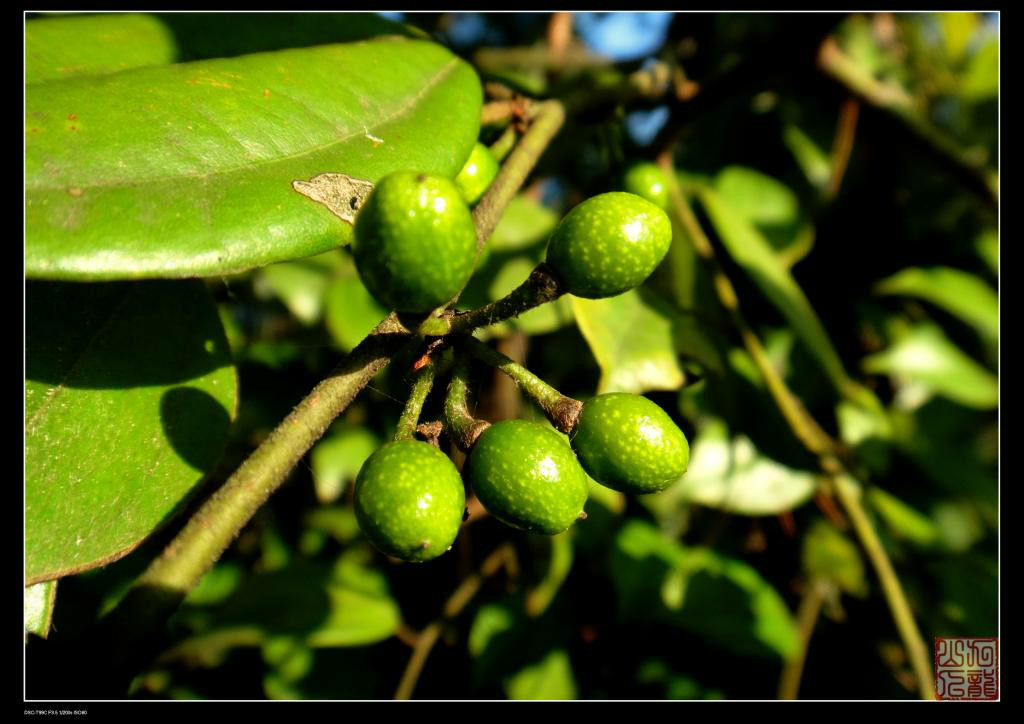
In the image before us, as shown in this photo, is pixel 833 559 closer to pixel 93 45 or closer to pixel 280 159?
pixel 280 159

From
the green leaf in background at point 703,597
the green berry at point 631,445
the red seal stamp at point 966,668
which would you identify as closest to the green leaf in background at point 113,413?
the green berry at point 631,445

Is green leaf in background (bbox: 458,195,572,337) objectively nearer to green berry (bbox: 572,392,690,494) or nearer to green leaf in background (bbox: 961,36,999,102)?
green berry (bbox: 572,392,690,494)

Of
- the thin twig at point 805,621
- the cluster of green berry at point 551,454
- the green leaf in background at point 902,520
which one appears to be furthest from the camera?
the green leaf in background at point 902,520

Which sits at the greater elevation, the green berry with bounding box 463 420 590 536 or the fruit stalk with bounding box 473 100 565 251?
the fruit stalk with bounding box 473 100 565 251

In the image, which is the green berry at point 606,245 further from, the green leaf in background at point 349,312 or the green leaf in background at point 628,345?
the green leaf in background at point 349,312

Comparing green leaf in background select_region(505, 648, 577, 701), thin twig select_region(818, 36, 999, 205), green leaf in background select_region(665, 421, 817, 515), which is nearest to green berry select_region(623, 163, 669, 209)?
green leaf in background select_region(665, 421, 817, 515)

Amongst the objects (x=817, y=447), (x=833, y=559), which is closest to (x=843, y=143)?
(x=817, y=447)

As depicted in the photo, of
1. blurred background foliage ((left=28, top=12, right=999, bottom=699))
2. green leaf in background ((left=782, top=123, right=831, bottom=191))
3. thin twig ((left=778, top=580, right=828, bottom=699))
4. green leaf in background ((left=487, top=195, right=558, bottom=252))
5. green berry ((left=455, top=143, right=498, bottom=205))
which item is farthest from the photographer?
green leaf in background ((left=782, top=123, right=831, bottom=191))
